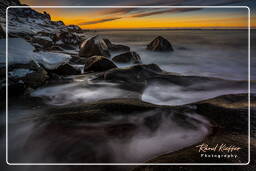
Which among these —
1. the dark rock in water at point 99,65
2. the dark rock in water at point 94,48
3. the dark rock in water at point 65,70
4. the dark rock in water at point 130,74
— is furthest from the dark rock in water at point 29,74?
the dark rock in water at point 94,48

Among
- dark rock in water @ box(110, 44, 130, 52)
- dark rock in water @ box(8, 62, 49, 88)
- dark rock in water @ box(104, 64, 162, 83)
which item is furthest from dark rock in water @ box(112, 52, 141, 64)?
dark rock in water @ box(8, 62, 49, 88)

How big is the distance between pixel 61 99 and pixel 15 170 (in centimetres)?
110

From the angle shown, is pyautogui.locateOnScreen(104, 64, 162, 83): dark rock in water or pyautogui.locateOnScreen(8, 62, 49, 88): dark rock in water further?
pyautogui.locateOnScreen(104, 64, 162, 83): dark rock in water

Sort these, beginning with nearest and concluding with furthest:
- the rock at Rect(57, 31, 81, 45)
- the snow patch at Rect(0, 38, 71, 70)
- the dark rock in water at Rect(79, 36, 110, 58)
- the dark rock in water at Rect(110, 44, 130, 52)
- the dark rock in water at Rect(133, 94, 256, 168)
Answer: the dark rock in water at Rect(133, 94, 256, 168) < the snow patch at Rect(0, 38, 71, 70) < the dark rock in water at Rect(79, 36, 110, 58) < the dark rock in water at Rect(110, 44, 130, 52) < the rock at Rect(57, 31, 81, 45)

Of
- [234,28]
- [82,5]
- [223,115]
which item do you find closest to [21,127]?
[82,5]

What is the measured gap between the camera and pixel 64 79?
130 inches

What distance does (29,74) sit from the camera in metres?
2.80

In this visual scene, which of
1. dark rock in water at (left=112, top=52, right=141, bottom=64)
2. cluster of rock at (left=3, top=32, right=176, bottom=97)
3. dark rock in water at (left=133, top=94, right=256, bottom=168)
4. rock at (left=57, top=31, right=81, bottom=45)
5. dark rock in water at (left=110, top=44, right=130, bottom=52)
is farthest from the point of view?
rock at (left=57, top=31, right=81, bottom=45)

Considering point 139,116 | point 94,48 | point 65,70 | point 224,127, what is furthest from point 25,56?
point 224,127

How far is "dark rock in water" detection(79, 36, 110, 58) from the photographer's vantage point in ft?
15.1

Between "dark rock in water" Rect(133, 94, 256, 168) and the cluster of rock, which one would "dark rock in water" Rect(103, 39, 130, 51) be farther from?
"dark rock in water" Rect(133, 94, 256, 168)

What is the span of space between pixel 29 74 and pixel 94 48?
7.01 feet

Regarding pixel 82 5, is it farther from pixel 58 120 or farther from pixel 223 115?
pixel 223 115

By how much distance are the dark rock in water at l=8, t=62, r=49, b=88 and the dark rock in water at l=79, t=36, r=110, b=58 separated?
1717 millimetres
